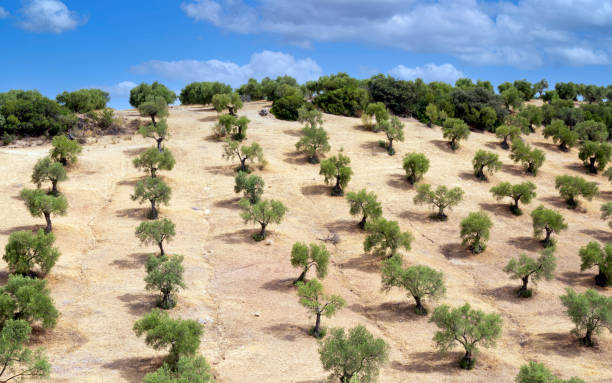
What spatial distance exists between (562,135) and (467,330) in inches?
2645

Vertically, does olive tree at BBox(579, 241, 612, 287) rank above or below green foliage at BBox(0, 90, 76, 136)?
below

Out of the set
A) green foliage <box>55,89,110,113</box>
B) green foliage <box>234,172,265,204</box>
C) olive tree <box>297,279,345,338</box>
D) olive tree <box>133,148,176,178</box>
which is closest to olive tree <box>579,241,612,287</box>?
olive tree <box>297,279,345,338</box>

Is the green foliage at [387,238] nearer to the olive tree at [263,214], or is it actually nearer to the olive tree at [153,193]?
the olive tree at [263,214]

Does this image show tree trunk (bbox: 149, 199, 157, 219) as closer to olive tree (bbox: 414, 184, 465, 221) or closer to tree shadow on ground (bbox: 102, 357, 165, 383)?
tree shadow on ground (bbox: 102, 357, 165, 383)

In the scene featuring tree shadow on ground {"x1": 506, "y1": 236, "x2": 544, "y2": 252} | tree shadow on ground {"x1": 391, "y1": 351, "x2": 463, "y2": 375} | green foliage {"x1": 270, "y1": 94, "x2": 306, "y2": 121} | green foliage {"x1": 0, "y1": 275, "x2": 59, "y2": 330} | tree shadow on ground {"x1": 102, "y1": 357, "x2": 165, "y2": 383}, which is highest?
green foliage {"x1": 270, "y1": 94, "x2": 306, "y2": 121}

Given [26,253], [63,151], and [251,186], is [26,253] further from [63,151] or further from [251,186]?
[63,151]

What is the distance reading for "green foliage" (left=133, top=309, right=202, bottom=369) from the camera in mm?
23797

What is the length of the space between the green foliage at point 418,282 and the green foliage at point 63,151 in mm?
41515

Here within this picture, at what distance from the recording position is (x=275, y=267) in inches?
1560

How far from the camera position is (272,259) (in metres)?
40.8

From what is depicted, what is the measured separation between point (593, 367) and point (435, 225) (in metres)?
24.1

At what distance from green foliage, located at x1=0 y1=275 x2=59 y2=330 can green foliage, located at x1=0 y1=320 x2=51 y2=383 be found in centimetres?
224

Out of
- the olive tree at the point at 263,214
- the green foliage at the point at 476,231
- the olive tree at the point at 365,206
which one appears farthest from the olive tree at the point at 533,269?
the olive tree at the point at 263,214

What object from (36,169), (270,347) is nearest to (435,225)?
(270,347)
